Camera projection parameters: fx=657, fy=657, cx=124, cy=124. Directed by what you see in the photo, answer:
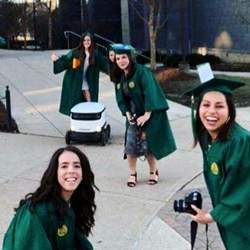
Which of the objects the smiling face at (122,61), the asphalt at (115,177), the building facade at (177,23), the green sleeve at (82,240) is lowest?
the asphalt at (115,177)

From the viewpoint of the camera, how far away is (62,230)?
351 centimetres

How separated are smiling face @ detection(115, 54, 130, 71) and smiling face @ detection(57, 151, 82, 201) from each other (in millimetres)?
3211

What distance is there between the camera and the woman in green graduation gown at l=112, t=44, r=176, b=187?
22.4ft

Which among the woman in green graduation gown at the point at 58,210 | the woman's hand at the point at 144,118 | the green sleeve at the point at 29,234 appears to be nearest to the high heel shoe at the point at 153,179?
the woman's hand at the point at 144,118

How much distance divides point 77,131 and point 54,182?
18.6 ft

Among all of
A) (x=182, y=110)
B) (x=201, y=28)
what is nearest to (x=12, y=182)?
(x=182, y=110)

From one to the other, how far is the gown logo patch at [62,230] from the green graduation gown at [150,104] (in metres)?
3.44

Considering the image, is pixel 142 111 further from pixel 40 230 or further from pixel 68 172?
pixel 40 230

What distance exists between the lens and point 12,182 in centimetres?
739

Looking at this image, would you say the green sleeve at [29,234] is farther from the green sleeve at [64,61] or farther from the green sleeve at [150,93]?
the green sleeve at [64,61]

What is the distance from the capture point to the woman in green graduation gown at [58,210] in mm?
3324

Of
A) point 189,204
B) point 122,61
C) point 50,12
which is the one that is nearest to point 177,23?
point 50,12

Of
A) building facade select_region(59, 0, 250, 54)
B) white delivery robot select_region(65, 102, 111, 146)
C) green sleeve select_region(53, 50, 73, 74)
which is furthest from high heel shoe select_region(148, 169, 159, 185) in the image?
building facade select_region(59, 0, 250, 54)

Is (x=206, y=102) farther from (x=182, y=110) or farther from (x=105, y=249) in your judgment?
(x=182, y=110)
